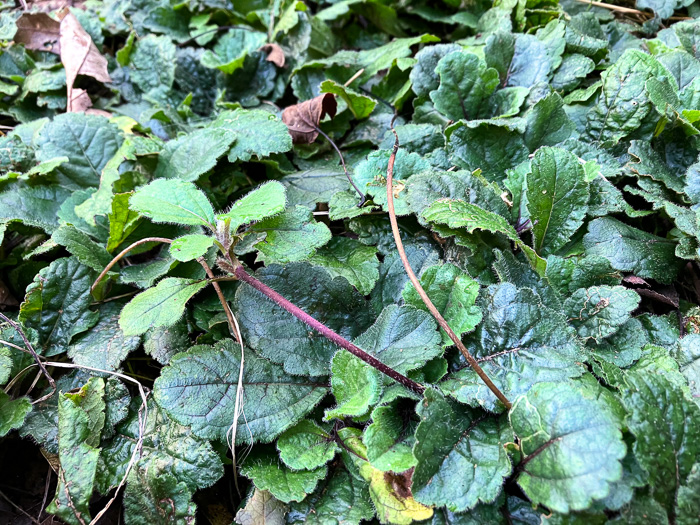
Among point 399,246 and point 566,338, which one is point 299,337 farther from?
point 566,338

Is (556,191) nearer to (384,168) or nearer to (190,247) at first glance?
(384,168)

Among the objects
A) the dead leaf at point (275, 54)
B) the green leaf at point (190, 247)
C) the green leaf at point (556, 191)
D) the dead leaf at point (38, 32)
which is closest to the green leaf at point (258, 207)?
the green leaf at point (190, 247)

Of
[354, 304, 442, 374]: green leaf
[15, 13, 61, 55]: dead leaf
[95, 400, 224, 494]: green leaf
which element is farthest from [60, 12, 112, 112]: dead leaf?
[354, 304, 442, 374]: green leaf

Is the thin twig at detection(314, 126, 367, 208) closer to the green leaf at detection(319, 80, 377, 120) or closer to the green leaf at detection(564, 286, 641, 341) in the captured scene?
the green leaf at detection(319, 80, 377, 120)

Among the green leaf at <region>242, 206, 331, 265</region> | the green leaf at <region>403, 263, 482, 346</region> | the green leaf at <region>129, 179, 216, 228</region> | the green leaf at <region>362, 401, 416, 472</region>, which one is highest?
the green leaf at <region>129, 179, 216, 228</region>

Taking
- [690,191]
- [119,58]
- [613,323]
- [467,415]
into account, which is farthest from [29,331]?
[690,191]

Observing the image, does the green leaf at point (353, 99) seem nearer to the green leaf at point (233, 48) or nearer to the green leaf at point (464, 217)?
the green leaf at point (233, 48)
